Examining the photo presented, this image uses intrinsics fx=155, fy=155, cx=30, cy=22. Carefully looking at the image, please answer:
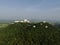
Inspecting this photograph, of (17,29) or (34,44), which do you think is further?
(17,29)

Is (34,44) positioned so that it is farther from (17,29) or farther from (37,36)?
(17,29)

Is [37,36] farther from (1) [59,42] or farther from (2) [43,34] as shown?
(1) [59,42]

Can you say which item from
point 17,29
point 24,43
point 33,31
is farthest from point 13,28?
point 24,43

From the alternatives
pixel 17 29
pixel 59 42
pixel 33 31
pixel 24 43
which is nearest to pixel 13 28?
pixel 17 29

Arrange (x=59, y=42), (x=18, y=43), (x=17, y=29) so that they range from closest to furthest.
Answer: (x=18, y=43) → (x=59, y=42) → (x=17, y=29)

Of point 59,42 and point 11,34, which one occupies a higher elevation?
point 11,34

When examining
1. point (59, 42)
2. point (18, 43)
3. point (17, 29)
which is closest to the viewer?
point (18, 43)
